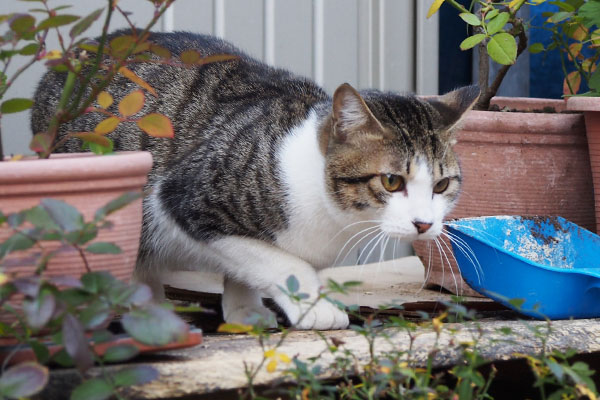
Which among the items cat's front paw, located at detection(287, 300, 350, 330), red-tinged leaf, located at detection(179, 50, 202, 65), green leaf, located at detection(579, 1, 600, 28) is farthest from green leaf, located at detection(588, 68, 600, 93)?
red-tinged leaf, located at detection(179, 50, 202, 65)

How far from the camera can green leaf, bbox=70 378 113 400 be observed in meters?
1.16

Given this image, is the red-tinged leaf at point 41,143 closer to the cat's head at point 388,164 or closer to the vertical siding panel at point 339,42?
the cat's head at point 388,164

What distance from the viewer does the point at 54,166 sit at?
130 cm

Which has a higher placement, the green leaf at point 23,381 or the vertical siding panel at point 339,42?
the vertical siding panel at point 339,42

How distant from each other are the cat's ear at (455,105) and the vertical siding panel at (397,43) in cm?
125

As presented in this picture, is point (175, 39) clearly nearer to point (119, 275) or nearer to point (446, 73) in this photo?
point (119, 275)

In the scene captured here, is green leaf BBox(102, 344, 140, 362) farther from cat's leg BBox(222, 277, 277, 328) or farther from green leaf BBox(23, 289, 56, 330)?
cat's leg BBox(222, 277, 277, 328)

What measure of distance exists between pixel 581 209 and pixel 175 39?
1200mm

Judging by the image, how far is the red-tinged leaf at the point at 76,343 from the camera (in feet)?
3.67

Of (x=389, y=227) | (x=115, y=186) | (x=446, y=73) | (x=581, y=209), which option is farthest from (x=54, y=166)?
(x=446, y=73)

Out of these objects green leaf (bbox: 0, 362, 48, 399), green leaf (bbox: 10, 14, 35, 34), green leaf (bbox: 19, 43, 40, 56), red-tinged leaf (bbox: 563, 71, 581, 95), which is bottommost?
green leaf (bbox: 0, 362, 48, 399)

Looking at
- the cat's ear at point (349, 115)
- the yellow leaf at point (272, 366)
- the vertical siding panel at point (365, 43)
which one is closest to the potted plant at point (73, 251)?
the yellow leaf at point (272, 366)

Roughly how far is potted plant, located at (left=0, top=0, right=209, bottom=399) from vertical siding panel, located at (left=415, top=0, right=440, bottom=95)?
81.1 inches

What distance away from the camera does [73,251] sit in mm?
1260
